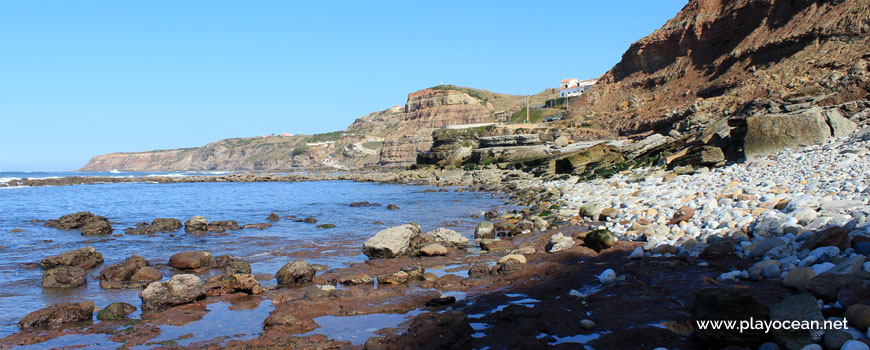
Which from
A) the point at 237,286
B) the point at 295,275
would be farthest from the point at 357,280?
the point at 237,286

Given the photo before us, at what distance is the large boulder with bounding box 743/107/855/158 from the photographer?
580 inches

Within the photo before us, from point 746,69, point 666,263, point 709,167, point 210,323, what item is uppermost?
point 746,69

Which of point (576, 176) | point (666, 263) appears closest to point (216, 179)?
point (576, 176)

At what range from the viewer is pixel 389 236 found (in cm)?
1062

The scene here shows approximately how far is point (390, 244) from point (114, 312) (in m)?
4.97

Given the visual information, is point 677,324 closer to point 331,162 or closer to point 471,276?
point 471,276

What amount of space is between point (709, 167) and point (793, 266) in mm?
11172

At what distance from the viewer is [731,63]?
4694 cm

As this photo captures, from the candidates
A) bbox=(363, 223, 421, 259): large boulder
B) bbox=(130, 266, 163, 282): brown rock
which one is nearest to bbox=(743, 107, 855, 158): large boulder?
bbox=(363, 223, 421, 259): large boulder

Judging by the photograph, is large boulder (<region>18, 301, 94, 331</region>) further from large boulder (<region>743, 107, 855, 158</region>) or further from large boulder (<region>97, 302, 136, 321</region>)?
large boulder (<region>743, 107, 855, 158</region>)

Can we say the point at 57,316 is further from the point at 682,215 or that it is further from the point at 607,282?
the point at 682,215

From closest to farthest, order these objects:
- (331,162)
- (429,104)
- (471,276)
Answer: (471,276) → (331,162) → (429,104)

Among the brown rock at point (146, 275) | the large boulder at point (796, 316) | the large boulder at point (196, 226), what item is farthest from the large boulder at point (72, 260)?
the large boulder at point (796, 316)

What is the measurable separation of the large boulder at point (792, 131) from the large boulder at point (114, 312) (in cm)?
1585
